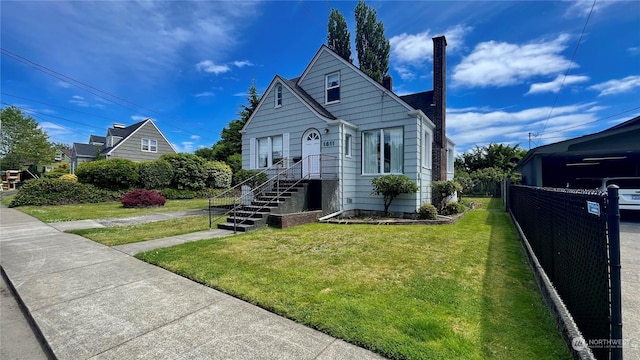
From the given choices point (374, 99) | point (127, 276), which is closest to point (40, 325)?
point (127, 276)

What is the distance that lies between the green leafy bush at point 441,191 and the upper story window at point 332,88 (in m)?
5.74

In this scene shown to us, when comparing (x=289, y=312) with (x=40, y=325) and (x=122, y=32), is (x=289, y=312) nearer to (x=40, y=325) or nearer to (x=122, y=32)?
(x=40, y=325)

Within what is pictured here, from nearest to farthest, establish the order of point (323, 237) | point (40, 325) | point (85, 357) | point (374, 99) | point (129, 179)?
point (85, 357) < point (40, 325) < point (323, 237) < point (374, 99) < point (129, 179)

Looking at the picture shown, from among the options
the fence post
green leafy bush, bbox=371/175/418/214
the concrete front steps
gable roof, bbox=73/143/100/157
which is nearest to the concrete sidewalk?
the fence post

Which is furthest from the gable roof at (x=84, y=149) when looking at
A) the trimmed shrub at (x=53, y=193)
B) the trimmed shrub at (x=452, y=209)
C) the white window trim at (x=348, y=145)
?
the trimmed shrub at (x=452, y=209)

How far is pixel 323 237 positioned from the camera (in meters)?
7.11

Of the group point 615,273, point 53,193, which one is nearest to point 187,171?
point 53,193

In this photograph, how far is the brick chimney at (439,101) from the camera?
508 inches

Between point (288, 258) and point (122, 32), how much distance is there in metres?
16.9

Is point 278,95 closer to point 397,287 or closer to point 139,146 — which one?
point 397,287

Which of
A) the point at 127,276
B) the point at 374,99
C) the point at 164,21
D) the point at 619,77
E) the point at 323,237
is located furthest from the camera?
the point at 619,77

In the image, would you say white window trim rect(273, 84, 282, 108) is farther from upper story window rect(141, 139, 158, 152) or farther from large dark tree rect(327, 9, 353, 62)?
upper story window rect(141, 139, 158, 152)

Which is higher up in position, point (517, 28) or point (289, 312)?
point (517, 28)

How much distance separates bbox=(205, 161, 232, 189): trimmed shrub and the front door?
43.5 ft
